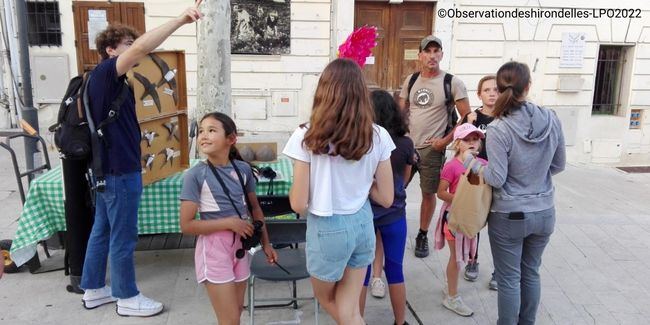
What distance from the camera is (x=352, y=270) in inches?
94.3

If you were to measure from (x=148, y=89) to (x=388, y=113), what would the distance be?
63.7 inches

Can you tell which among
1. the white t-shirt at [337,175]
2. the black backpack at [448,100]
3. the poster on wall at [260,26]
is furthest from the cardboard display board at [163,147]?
the poster on wall at [260,26]

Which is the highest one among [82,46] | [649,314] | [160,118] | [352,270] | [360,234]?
[82,46]

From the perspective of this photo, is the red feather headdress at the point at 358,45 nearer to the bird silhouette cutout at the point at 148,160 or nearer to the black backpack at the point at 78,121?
the bird silhouette cutout at the point at 148,160

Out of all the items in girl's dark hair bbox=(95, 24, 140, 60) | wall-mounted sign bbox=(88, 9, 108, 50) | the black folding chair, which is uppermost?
wall-mounted sign bbox=(88, 9, 108, 50)

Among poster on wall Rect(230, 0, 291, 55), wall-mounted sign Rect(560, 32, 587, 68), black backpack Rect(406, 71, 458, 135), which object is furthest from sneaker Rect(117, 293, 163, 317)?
wall-mounted sign Rect(560, 32, 587, 68)

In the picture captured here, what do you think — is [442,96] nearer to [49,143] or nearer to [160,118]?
[160,118]

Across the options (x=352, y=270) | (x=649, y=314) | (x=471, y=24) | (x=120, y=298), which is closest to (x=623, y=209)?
(x=649, y=314)

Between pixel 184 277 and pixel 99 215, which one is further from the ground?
pixel 99 215

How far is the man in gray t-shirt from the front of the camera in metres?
A: 4.29

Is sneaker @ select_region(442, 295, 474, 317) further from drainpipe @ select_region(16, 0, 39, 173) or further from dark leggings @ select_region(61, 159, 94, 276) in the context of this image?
drainpipe @ select_region(16, 0, 39, 173)

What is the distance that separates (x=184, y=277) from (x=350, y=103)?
7.70 ft

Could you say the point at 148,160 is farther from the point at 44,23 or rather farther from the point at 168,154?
the point at 44,23

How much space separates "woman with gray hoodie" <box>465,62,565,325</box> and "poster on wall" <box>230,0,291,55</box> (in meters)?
6.30
